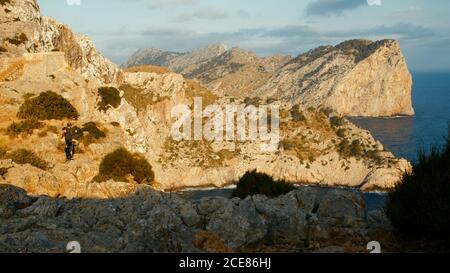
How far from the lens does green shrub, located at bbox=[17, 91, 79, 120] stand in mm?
31656

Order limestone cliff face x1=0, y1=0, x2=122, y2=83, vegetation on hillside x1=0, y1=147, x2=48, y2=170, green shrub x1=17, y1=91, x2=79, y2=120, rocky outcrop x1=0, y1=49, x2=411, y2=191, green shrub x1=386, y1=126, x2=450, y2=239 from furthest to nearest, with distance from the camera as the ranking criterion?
rocky outcrop x1=0, y1=49, x2=411, y2=191 < limestone cliff face x1=0, y1=0, x2=122, y2=83 < green shrub x1=17, y1=91, x2=79, y2=120 < vegetation on hillside x1=0, y1=147, x2=48, y2=170 < green shrub x1=386, y1=126, x2=450, y2=239

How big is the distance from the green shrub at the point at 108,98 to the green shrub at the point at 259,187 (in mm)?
19380

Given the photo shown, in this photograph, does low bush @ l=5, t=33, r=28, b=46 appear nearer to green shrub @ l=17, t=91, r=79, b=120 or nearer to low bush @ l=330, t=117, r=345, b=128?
green shrub @ l=17, t=91, r=79, b=120

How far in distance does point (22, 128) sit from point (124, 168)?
7.69 metres

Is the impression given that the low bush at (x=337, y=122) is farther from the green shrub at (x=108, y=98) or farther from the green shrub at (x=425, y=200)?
the green shrub at (x=425, y=200)

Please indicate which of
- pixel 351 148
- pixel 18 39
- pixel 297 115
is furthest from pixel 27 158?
pixel 297 115

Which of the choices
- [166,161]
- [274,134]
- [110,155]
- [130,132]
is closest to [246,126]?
[274,134]

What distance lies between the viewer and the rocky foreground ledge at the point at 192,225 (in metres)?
13.2

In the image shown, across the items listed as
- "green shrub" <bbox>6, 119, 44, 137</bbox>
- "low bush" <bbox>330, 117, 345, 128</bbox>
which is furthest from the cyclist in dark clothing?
"low bush" <bbox>330, 117, 345, 128</bbox>

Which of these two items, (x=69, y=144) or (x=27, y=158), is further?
(x=69, y=144)

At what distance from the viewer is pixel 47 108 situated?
3234cm

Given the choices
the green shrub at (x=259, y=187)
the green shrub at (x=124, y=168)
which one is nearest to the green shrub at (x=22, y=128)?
the green shrub at (x=124, y=168)

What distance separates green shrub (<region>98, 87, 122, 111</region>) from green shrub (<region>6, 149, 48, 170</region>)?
43.0ft

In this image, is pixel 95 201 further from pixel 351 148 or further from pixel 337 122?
pixel 337 122
